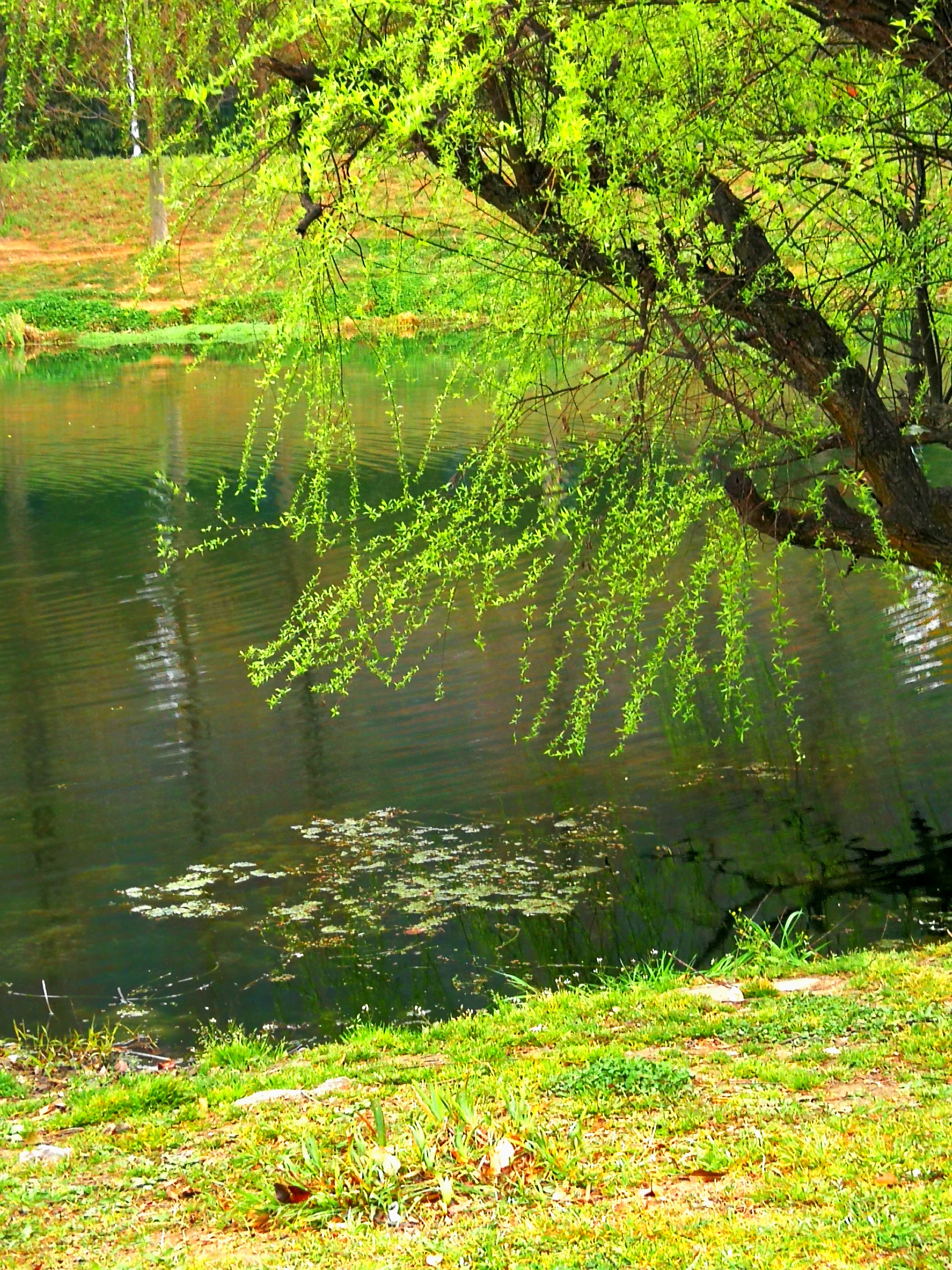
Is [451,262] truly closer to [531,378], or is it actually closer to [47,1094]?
[531,378]

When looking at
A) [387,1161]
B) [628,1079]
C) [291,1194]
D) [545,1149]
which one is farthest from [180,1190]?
[628,1079]

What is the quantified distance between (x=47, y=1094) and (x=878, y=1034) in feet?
11.4

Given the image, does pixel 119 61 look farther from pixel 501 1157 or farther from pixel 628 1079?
pixel 501 1157

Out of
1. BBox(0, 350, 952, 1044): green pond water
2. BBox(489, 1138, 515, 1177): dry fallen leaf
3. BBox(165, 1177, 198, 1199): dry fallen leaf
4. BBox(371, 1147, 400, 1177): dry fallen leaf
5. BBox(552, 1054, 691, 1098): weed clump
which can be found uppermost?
BBox(489, 1138, 515, 1177): dry fallen leaf

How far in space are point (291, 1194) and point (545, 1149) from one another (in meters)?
0.73

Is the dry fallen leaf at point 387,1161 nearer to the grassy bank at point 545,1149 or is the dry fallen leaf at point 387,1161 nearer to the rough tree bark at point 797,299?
the grassy bank at point 545,1149

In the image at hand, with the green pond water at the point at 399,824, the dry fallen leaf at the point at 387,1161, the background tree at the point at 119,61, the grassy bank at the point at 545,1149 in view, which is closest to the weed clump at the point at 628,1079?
the grassy bank at the point at 545,1149

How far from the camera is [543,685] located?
12617mm

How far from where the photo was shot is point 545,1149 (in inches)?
161

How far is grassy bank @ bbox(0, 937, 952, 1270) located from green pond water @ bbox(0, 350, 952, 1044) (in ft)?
5.40

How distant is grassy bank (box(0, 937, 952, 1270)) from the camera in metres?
3.59

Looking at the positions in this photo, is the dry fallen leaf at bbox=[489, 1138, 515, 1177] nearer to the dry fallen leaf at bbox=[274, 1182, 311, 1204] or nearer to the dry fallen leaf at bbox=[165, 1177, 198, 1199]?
the dry fallen leaf at bbox=[274, 1182, 311, 1204]

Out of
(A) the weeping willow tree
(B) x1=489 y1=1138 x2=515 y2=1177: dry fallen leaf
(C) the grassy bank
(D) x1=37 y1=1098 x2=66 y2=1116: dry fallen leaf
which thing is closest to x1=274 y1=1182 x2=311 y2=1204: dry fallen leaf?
(C) the grassy bank

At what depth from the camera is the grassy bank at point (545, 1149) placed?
359cm
